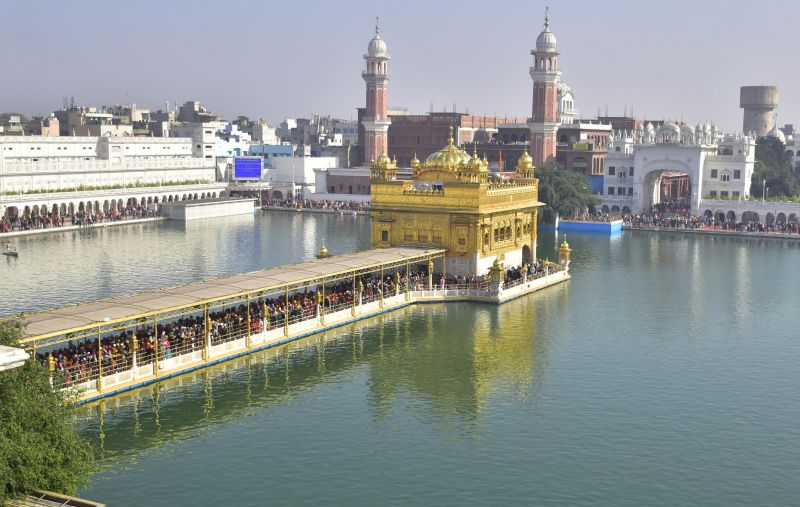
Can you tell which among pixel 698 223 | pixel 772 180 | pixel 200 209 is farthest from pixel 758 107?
pixel 200 209

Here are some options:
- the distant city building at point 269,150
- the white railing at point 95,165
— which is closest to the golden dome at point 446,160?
the white railing at point 95,165

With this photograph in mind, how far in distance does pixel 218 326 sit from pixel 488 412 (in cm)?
869

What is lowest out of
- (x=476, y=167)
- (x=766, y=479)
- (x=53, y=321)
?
(x=766, y=479)

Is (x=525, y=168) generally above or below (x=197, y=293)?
above

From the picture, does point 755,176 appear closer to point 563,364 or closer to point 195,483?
point 563,364

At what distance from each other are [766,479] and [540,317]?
16.0 m

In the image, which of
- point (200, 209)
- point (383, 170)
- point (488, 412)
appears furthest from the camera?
point (200, 209)

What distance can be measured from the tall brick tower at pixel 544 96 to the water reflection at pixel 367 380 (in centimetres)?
5272

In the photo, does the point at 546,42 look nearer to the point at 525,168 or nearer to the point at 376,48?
the point at 376,48

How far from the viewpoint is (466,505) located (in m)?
17.6

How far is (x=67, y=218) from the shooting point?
65.1 metres

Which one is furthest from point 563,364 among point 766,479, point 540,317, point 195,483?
point 195,483

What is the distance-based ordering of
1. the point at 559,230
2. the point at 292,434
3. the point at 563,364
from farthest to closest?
the point at 559,230 → the point at 563,364 → the point at 292,434

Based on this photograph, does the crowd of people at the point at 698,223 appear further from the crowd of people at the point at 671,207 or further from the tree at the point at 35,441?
the tree at the point at 35,441
